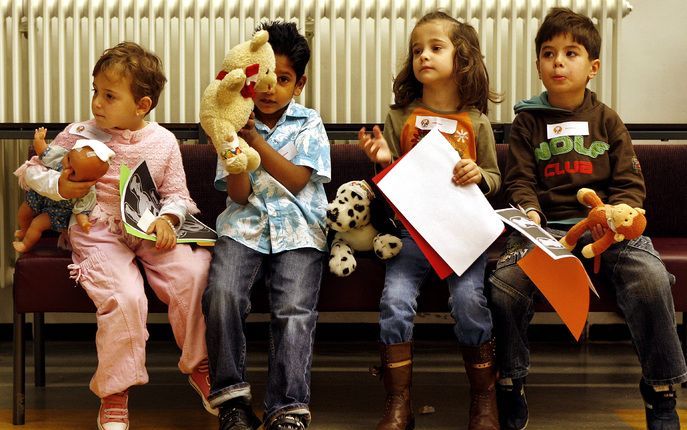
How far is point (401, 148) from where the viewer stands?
2.04m

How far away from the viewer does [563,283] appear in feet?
5.78

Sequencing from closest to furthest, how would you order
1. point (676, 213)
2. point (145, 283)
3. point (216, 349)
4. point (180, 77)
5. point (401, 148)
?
point (216, 349), point (145, 283), point (401, 148), point (676, 213), point (180, 77)

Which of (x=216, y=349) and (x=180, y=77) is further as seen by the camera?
(x=180, y=77)

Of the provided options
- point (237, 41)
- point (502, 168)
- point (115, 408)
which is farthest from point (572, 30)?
point (115, 408)

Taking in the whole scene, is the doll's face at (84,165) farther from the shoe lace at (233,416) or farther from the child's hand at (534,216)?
the child's hand at (534,216)

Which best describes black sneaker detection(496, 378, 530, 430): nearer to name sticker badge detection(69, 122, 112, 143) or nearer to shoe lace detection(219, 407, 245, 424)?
shoe lace detection(219, 407, 245, 424)

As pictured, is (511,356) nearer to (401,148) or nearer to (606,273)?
(606,273)

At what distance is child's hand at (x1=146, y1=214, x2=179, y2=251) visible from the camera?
1.87 meters

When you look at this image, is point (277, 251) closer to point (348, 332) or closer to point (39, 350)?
point (39, 350)

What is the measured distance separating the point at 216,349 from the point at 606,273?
84cm

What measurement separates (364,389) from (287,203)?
2.06 feet

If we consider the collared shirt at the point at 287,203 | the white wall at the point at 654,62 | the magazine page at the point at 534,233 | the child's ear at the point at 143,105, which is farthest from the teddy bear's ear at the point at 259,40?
the white wall at the point at 654,62

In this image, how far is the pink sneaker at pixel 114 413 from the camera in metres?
1.80

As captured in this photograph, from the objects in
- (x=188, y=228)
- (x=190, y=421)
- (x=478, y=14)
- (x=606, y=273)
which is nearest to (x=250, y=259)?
(x=188, y=228)
